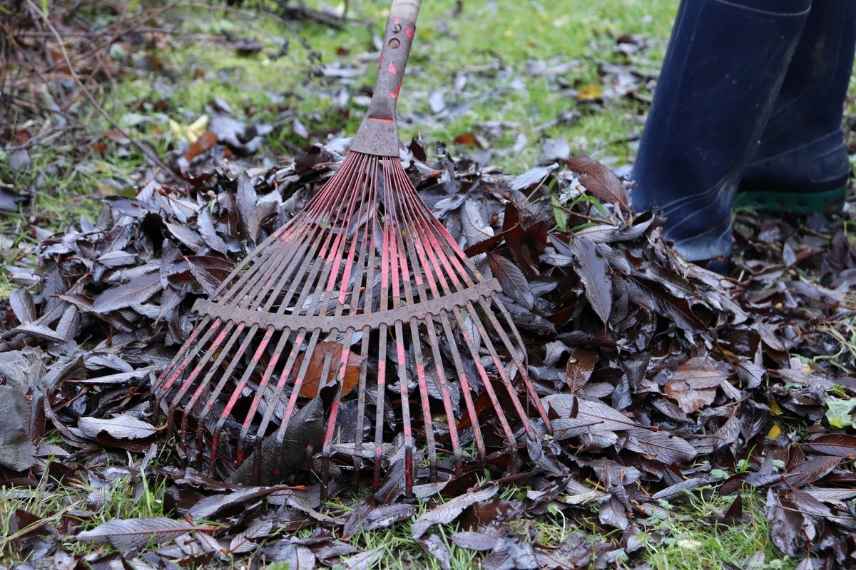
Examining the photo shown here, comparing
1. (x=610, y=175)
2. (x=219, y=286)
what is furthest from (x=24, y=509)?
(x=610, y=175)

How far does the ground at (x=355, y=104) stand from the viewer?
→ 176 centimetres

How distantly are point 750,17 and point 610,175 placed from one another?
0.65m

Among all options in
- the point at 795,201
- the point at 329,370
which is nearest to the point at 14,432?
the point at 329,370

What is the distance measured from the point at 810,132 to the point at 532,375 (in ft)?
5.78

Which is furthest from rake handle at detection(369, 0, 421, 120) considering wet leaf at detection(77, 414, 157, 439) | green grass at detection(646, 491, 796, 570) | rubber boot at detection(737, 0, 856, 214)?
rubber boot at detection(737, 0, 856, 214)

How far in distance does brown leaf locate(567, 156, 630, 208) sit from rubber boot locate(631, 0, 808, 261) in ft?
1.07

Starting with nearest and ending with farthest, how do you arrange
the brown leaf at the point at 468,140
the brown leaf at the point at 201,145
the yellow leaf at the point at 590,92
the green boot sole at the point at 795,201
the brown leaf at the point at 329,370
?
the brown leaf at the point at 329,370, the green boot sole at the point at 795,201, the brown leaf at the point at 201,145, the brown leaf at the point at 468,140, the yellow leaf at the point at 590,92

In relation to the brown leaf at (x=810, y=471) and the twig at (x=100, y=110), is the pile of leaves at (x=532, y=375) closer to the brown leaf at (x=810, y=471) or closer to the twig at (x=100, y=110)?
the brown leaf at (x=810, y=471)

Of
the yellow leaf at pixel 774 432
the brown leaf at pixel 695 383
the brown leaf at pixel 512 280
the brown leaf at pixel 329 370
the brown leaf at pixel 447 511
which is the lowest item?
the brown leaf at pixel 447 511

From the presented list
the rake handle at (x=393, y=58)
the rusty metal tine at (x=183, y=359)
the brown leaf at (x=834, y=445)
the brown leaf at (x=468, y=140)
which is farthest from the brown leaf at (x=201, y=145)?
the brown leaf at (x=834, y=445)

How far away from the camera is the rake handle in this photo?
211cm

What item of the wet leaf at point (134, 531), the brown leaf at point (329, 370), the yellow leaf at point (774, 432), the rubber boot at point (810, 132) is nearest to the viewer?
the wet leaf at point (134, 531)

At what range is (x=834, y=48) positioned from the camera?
116 inches

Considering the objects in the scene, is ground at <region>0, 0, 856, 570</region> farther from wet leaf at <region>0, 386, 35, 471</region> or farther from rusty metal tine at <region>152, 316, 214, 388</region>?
rusty metal tine at <region>152, 316, 214, 388</region>
